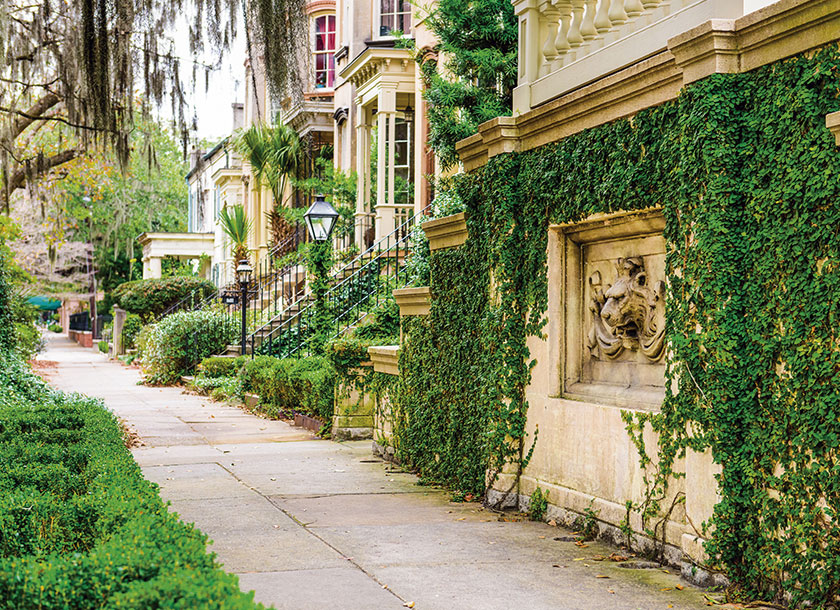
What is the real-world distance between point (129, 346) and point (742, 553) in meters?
34.2

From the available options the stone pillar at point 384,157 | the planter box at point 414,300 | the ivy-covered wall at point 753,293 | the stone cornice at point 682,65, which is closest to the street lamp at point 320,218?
the planter box at point 414,300

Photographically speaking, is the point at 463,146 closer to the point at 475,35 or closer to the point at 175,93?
the point at 175,93

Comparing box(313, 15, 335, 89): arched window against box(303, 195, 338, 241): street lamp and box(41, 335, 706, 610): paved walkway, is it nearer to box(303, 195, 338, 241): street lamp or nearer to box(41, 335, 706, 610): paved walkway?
box(303, 195, 338, 241): street lamp

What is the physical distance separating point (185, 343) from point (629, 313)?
61.6 ft

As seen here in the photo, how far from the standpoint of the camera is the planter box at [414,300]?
9641 mm

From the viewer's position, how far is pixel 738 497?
5.34m

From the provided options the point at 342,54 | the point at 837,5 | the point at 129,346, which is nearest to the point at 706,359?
the point at 837,5

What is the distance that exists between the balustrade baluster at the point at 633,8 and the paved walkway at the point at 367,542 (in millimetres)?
3666

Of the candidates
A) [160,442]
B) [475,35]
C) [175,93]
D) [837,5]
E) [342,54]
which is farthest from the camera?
[342,54]

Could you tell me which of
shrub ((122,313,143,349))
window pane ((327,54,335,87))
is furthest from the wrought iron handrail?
shrub ((122,313,143,349))

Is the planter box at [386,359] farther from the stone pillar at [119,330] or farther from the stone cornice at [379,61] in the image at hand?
the stone pillar at [119,330]

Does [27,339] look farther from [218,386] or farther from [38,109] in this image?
[38,109]

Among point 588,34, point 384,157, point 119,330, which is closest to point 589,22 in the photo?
point 588,34

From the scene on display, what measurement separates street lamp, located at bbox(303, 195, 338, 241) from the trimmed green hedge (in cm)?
731
